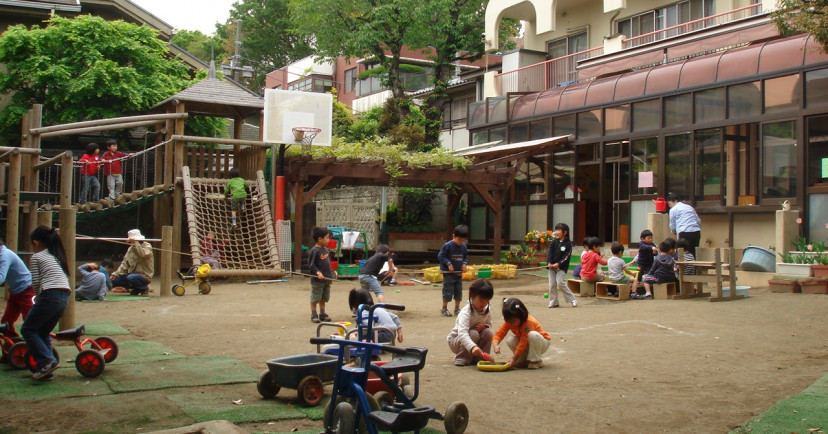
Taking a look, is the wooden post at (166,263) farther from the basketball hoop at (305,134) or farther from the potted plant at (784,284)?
the potted plant at (784,284)

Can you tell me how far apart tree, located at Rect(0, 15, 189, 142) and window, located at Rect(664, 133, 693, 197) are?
13.7 meters

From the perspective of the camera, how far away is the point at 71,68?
61.2 feet

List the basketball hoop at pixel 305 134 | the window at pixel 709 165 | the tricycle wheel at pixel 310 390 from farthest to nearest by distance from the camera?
the basketball hoop at pixel 305 134 → the window at pixel 709 165 → the tricycle wheel at pixel 310 390

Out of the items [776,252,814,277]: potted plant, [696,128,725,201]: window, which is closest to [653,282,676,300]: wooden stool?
[776,252,814,277]: potted plant

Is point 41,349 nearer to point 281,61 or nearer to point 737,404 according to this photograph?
point 737,404

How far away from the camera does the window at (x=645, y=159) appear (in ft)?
61.5

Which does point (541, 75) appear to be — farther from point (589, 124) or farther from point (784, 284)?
point (784, 284)

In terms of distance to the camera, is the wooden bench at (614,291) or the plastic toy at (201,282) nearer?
the wooden bench at (614,291)

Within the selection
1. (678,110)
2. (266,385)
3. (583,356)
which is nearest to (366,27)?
(678,110)

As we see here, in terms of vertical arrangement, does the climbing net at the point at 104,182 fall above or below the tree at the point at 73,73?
below

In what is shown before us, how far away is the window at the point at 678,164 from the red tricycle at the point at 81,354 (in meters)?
14.6

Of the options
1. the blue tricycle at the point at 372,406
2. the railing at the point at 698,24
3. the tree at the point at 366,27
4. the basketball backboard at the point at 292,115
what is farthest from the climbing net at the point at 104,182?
the railing at the point at 698,24

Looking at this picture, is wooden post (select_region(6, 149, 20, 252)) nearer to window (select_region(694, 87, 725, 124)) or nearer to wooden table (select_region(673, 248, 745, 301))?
wooden table (select_region(673, 248, 745, 301))

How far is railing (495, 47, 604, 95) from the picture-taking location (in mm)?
24875
